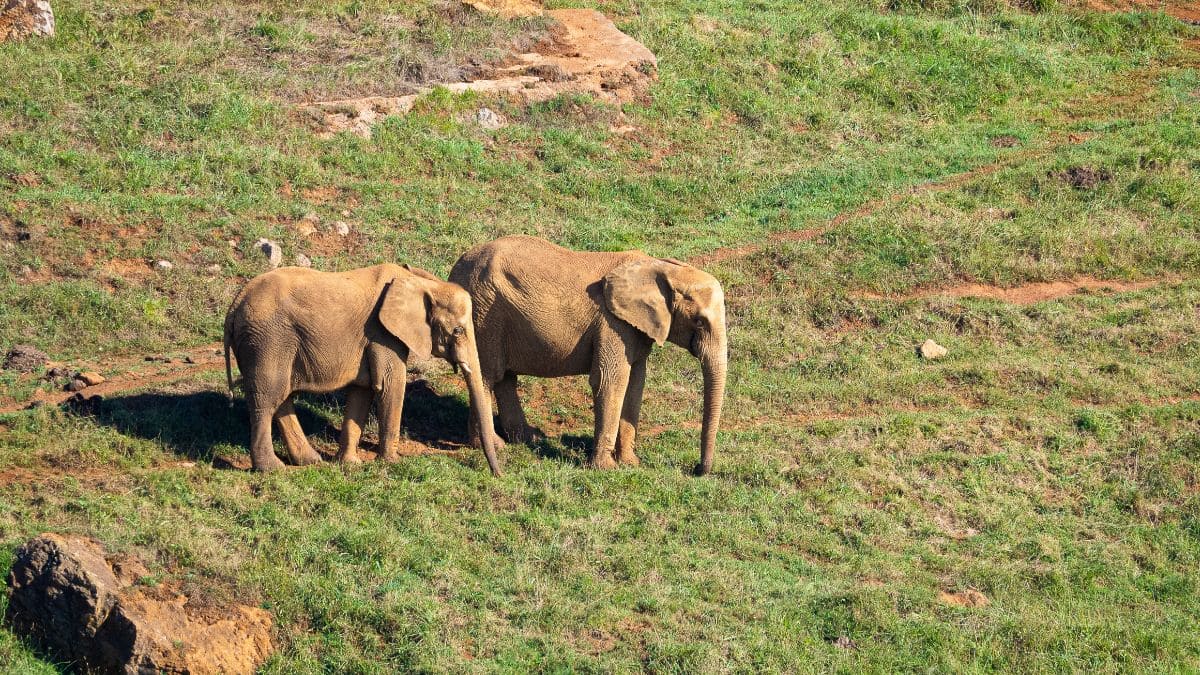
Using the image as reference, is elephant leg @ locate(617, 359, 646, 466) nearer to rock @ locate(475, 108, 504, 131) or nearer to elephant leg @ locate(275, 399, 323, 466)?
elephant leg @ locate(275, 399, 323, 466)

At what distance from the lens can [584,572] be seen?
12898mm

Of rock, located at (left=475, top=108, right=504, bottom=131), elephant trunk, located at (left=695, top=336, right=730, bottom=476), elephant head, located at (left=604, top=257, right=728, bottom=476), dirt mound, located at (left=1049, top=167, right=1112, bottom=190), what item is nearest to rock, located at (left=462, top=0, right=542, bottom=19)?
rock, located at (left=475, top=108, right=504, bottom=131)

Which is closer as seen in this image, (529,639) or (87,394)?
(529,639)

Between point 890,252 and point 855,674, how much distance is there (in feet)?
31.7

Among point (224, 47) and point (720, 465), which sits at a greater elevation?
point (224, 47)

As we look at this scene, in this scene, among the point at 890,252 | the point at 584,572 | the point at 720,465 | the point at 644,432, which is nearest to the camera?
the point at 584,572

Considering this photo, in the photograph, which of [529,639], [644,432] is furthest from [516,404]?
[529,639]

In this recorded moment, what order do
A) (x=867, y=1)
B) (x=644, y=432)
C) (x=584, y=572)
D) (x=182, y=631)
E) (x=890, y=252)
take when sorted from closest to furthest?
(x=182, y=631) → (x=584, y=572) → (x=644, y=432) → (x=890, y=252) → (x=867, y=1)

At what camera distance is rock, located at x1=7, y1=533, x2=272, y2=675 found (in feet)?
35.7

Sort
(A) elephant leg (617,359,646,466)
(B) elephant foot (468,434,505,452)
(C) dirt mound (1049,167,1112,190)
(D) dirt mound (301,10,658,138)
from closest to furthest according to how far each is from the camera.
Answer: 1. (B) elephant foot (468,434,505,452)
2. (A) elephant leg (617,359,646,466)
3. (D) dirt mound (301,10,658,138)
4. (C) dirt mound (1049,167,1112,190)

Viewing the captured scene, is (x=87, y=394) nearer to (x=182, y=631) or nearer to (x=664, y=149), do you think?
(x=182, y=631)

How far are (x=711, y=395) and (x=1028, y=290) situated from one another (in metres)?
6.78

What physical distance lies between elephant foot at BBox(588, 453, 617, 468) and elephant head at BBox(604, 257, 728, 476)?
0.85 meters

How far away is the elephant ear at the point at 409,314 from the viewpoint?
14453 millimetres
